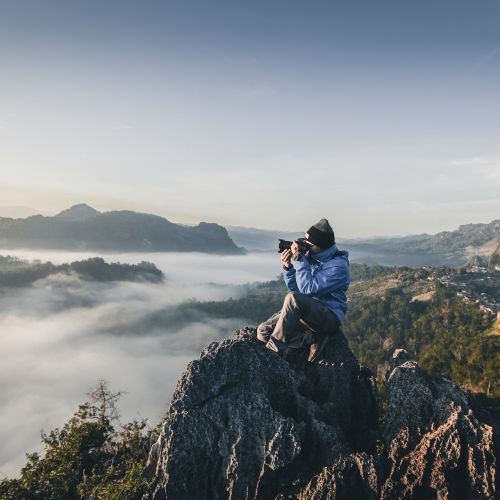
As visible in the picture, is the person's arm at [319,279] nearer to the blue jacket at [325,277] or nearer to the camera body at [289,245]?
the blue jacket at [325,277]

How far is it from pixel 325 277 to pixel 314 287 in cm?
46

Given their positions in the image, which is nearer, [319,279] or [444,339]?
[319,279]

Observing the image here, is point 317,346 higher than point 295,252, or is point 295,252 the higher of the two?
point 295,252

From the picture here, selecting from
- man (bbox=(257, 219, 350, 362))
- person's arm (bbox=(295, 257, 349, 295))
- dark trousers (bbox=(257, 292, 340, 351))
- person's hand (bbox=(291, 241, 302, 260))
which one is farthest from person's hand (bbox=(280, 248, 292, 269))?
dark trousers (bbox=(257, 292, 340, 351))

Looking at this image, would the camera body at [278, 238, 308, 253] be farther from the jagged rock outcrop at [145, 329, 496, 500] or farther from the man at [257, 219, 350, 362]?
the jagged rock outcrop at [145, 329, 496, 500]

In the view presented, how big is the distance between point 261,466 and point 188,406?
285 cm

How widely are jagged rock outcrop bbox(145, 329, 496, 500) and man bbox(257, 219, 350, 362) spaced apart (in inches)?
75.7

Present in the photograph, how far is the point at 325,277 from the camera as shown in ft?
37.2

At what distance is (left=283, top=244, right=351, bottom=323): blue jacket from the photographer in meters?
11.3

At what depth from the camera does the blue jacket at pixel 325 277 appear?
37.2 feet

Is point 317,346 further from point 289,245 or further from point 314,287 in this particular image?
point 289,245

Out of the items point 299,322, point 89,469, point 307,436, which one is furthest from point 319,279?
point 89,469

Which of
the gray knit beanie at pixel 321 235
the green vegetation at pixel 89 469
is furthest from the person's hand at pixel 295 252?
the green vegetation at pixel 89 469

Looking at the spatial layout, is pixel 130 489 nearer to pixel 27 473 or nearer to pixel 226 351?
pixel 226 351
